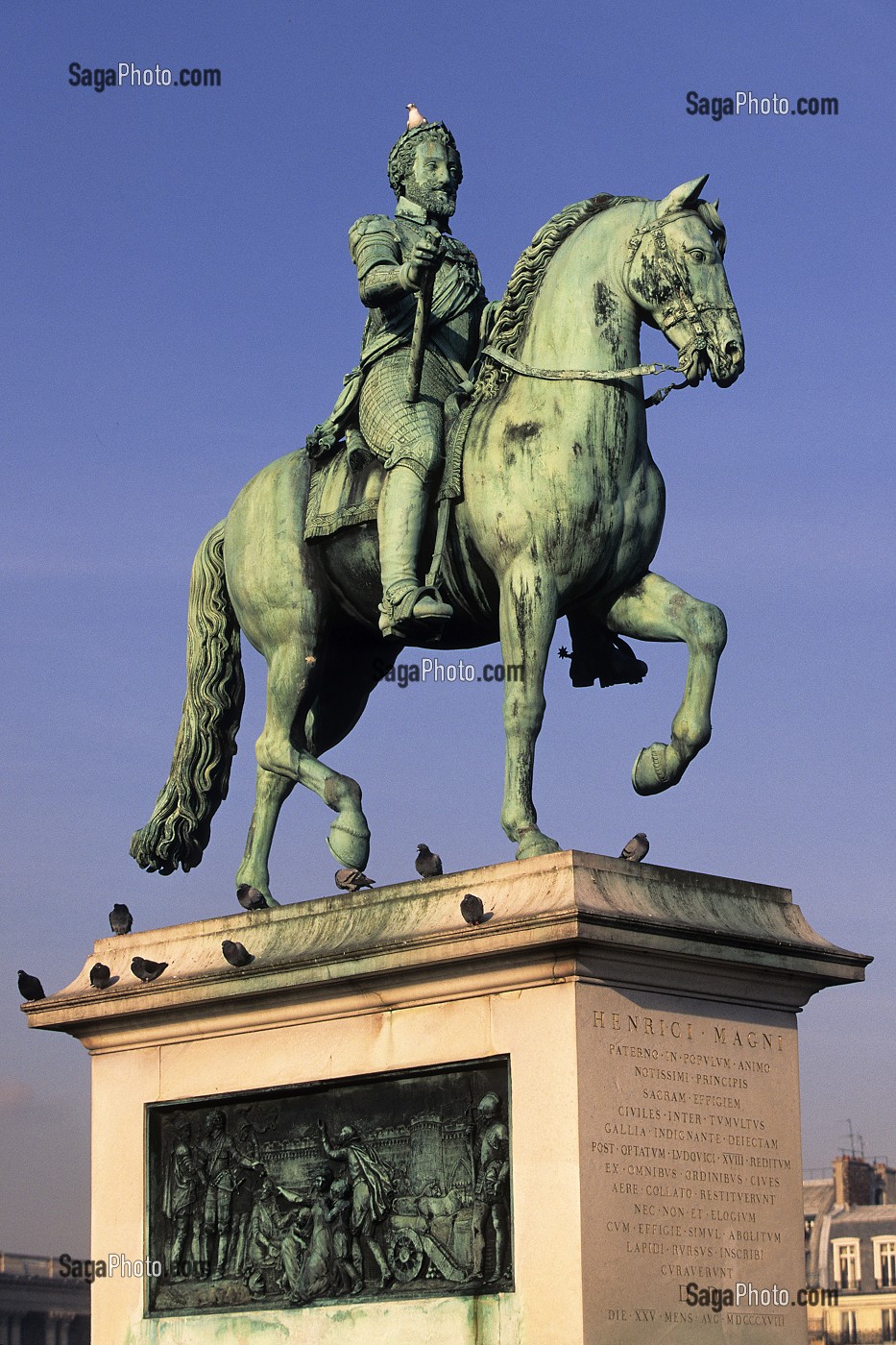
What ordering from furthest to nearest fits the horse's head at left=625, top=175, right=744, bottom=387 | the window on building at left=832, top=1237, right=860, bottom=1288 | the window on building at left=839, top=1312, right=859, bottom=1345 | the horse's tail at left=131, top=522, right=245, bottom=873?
the window on building at left=839, top=1312, right=859, bottom=1345
the window on building at left=832, top=1237, right=860, bottom=1288
the horse's tail at left=131, top=522, right=245, bottom=873
the horse's head at left=625, top=175, right=744, bottom=387

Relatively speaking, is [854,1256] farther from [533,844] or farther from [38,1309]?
[533,844]

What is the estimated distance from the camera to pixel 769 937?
48.7ft

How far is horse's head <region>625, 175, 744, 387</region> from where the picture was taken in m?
14.9

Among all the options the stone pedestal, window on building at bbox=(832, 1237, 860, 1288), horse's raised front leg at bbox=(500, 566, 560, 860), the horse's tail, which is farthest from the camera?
window on building at bbox=(832, 1237, 860, 1288)

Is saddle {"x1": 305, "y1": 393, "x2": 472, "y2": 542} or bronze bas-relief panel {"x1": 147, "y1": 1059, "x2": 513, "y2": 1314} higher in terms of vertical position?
saddle {"x1": 305, "y1": 393, "x2": 472, "y2": 542}

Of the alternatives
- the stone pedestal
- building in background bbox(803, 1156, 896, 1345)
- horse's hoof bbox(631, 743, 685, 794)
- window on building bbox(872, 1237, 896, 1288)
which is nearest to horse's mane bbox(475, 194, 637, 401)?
horse's hoof bbox(631, 743, 685, 794)

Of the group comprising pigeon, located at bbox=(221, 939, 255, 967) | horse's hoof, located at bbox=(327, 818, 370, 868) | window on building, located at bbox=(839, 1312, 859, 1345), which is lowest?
window on building, located at bbox=(839, 1312, 859, 1345)

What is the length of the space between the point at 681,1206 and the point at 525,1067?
118 cm

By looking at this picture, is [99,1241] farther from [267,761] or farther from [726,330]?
[726,330]

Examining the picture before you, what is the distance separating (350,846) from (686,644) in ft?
8.46

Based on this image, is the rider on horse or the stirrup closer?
the stirrup

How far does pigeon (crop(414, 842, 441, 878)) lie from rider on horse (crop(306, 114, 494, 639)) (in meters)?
1.44

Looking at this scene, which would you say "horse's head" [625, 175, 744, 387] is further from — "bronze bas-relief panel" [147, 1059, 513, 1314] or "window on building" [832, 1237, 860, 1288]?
"window on building" [832, 1237, 860, 1288]

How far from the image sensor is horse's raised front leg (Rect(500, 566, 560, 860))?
1507 centimetres
